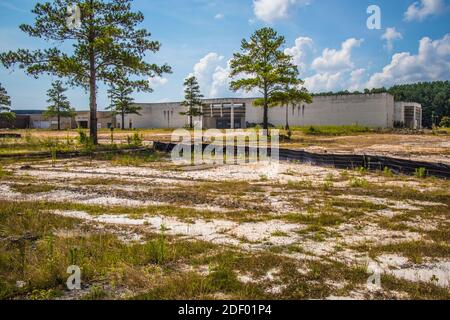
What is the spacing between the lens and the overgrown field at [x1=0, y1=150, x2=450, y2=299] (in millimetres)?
3586

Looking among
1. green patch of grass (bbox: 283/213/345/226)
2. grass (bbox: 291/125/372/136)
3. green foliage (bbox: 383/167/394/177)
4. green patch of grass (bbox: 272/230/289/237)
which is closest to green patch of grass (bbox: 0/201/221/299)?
green patch of grass (bbox: 272/230/289/237)

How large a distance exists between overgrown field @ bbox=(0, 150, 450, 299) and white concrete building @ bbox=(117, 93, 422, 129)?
1953 inches

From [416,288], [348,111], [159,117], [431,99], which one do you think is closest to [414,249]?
[416,288]

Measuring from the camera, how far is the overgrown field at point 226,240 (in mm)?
3586

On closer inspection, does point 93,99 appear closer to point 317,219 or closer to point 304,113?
point 317,219

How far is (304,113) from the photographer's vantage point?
66.6 meters

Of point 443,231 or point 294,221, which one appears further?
point 294,221

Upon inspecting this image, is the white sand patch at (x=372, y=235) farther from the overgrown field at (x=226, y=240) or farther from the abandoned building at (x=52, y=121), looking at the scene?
the abandoned building at (x=52, y=121)

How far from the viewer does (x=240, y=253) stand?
4543 mm

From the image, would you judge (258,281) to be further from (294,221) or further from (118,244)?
(294,221)

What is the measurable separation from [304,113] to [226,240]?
209 feet

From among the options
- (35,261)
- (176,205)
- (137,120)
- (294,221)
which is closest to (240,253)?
(294,221)

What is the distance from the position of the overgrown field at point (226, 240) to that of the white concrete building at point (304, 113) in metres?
49.6

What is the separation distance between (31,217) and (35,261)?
2183 millimetres
